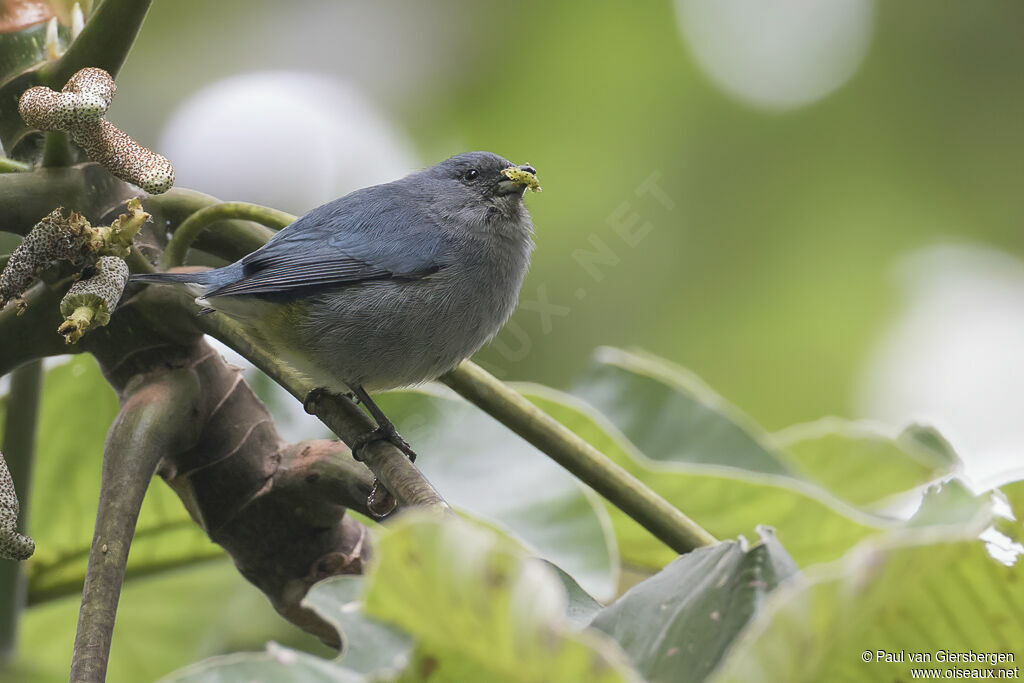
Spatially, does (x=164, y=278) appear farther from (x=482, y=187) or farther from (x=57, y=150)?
(x=482, y=187)

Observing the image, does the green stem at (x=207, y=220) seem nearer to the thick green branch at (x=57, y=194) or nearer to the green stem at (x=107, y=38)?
the thick green branch at (x=57, y=194)

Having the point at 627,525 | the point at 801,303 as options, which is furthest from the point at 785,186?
the point at 627,525

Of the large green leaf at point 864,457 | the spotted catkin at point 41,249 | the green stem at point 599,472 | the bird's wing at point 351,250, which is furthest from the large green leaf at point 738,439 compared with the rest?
the spotted catkin at point 41,249

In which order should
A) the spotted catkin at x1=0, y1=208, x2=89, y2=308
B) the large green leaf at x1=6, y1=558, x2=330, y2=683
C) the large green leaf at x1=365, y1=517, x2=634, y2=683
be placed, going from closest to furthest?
the large green leaf at x1=365, y1=517, x2=634, y2=683 < the spotted catkin at x1=0, y1=208, x2=89, y2=308 < the large green leaf at x1=6, y1=558, x2=330, y2=683

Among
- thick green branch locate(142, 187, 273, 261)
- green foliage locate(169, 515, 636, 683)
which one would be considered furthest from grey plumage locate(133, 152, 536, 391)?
green foliage locate(169, 515, 636, 683)

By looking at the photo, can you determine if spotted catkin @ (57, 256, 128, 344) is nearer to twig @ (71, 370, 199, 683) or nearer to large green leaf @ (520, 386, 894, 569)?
twig @ (71, 370, 199, 683)

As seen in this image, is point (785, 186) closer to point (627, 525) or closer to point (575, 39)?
point (575, 39)

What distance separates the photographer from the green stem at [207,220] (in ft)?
4.61

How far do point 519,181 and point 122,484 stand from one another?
1316 millimetres

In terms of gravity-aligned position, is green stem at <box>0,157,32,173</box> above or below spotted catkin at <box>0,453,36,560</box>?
above

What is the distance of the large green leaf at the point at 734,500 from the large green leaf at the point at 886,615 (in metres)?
0.60

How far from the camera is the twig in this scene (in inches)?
39.8

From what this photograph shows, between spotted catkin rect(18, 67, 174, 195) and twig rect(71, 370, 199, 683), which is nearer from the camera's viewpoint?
twig rect(71, 370, 199, 683)

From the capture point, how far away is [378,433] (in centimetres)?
140
